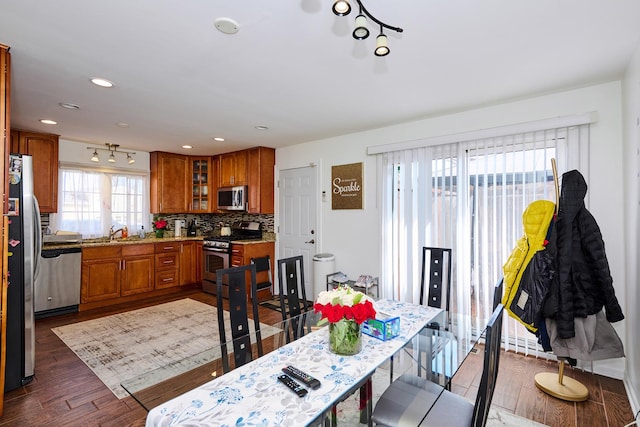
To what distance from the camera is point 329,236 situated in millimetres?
4438

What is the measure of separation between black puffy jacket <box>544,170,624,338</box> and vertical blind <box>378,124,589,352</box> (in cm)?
60

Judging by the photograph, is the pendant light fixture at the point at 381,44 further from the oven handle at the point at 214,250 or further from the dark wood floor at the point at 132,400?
the oven handle at the point at 214,250

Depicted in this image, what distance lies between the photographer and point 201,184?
583 cm

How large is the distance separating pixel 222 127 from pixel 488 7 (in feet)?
10.1

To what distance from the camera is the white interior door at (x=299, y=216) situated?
4648 millimetres

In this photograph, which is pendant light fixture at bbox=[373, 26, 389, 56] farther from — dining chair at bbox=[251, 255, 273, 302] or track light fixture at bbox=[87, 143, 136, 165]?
track light fixture at bbox=[87, 143, 136, 165]

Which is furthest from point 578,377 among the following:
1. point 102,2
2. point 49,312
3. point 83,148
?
point 83,148

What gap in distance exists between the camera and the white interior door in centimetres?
465

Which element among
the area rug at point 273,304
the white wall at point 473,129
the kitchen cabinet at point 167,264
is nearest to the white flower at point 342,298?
the white wall at point 473,129

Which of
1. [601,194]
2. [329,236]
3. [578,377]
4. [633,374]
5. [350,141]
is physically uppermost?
[350,141]

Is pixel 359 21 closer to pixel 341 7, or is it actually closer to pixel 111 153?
pixel 341 7

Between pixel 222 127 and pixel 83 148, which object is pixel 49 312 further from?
pixel 222 127

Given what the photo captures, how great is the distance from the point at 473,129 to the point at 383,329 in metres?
2.45

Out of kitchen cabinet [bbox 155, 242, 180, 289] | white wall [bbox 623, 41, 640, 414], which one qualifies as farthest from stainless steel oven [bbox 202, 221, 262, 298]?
white wall [bbox 623, 41, 640, 414]
